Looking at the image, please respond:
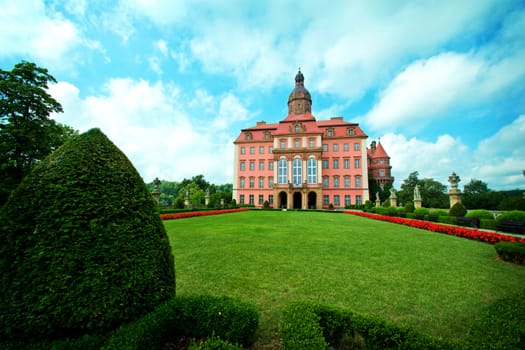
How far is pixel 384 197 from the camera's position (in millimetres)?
37656

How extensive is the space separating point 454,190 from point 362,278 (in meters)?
15.8

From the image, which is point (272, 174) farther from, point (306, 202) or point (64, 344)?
point (64, 344)

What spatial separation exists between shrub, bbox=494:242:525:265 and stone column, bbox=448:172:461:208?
11206 millimetres

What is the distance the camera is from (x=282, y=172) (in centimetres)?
3512

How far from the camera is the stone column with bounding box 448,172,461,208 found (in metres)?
14.5

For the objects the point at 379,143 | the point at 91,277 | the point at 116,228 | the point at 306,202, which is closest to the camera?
the point at 91,277

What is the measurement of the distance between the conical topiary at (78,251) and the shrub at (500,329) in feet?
10.1

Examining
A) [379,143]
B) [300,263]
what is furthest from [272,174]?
[300,263]

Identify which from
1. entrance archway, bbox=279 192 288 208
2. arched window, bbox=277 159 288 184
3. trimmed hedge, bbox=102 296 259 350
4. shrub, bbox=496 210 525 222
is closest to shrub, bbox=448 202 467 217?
shrub, bbox=496 210 525 222

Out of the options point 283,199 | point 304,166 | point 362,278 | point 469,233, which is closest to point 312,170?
point 304,166

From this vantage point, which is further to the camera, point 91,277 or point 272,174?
point 272,174

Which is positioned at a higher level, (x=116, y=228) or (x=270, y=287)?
(x=116, y=228)

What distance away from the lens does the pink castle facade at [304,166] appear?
33.8 metres

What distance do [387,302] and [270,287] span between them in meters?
1.81
